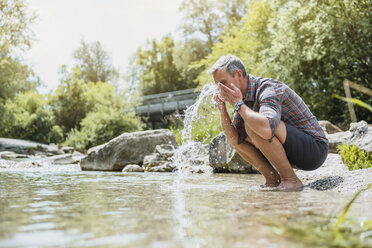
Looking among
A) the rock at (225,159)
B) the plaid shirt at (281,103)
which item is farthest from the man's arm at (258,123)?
the rock at (225,159)

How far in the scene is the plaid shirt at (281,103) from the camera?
303 centimetres

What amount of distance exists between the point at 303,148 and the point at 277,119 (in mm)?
500

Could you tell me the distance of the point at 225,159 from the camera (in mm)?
5840

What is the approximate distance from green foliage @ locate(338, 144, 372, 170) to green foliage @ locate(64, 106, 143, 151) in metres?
12.9

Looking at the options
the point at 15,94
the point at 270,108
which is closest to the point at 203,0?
the point at 15,94

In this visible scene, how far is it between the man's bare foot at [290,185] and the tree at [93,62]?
41923 millimetres

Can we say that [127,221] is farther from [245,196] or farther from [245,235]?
[245,196]

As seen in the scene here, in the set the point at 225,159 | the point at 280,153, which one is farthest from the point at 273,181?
the point at 225,159

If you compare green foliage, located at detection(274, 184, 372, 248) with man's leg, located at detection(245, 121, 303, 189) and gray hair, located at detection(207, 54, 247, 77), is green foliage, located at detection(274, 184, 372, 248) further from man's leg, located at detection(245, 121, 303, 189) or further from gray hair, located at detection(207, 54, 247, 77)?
gray hair, located at detection(207, 54, 247, 77)

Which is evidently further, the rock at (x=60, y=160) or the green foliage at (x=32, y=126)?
the green foliage at (x=32, y=126)

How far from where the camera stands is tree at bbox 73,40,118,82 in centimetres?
4362

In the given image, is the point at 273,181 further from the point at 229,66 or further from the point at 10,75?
the point at 10,75

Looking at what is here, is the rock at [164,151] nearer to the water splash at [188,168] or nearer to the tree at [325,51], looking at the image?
the water splash at [188,168]

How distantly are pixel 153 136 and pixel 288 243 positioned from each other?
725 cm
